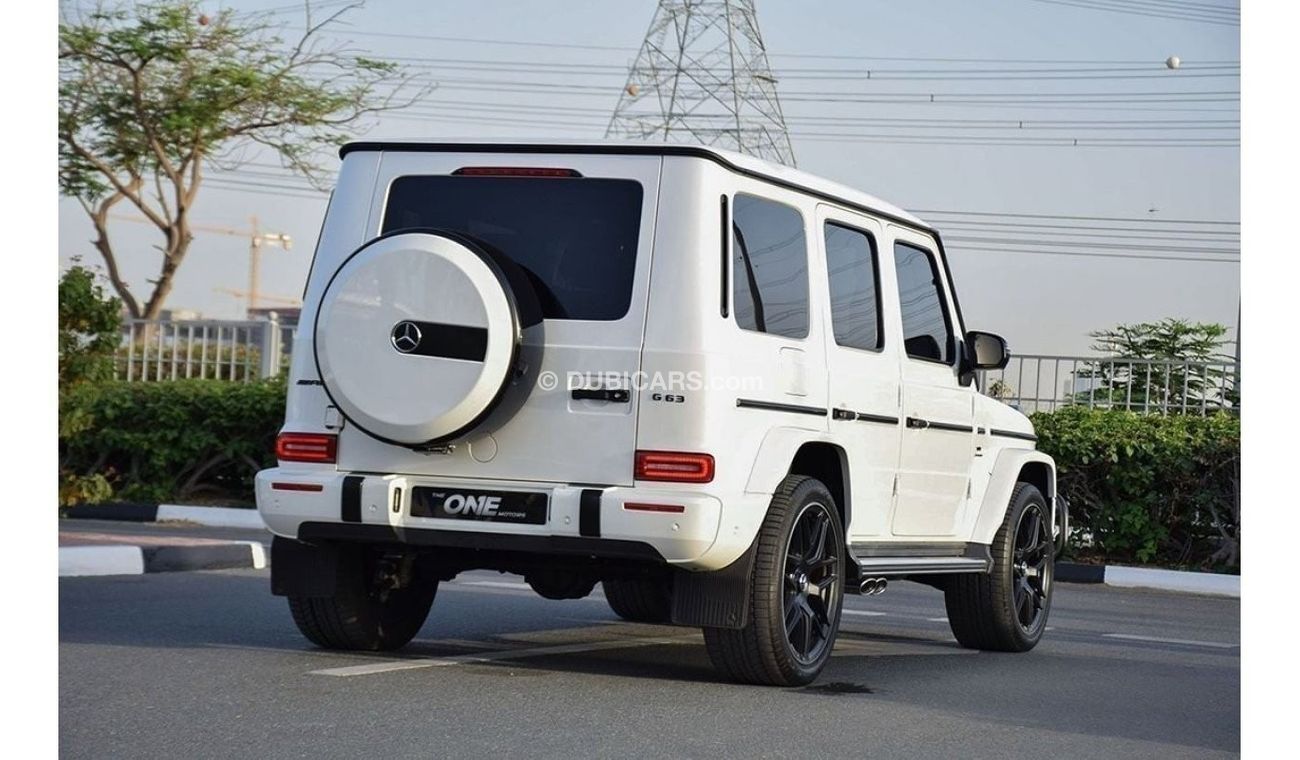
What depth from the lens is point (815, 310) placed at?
7617mm

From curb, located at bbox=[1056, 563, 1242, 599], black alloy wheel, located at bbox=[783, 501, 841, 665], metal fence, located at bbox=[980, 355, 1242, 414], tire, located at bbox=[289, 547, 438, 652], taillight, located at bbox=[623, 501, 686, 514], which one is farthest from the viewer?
metal fence, located at bbox=[980, 355, 1242, 414]

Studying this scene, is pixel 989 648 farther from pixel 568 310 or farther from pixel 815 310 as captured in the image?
pixel 568 310

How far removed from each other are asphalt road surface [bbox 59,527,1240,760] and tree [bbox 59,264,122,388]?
71.6 inches

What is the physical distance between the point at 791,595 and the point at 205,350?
43.4 feet

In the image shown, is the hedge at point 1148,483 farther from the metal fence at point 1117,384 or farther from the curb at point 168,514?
the curb at point 168,514

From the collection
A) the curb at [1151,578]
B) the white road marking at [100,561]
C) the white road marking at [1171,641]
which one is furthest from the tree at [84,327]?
the curb at [1151,578]

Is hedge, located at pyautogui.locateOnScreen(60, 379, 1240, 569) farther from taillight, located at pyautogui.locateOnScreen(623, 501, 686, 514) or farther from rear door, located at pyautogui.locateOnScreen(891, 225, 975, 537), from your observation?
taillight, located at pyautogui.locateOnScreen(623, 501, 686, 514)

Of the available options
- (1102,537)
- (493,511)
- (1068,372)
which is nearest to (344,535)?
(493,511)

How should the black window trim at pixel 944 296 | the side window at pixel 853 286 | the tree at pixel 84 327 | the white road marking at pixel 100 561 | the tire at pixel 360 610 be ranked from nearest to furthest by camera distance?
1. the tire at pixel 360 610
2. the side window at pixel 853 286
3. the black window trim at pixel 944 296
4. the white road marking at pixel 100 561
5. the tree at pixel 84 327

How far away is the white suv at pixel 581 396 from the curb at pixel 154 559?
401 cm

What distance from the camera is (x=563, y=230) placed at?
706 cm

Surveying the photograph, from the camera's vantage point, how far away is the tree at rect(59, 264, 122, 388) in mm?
11536

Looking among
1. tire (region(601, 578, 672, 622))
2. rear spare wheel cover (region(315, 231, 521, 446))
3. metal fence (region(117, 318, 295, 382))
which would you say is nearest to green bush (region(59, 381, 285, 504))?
metal fence (region(117, 318, 295, 382))

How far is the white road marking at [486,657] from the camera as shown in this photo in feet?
23.6
